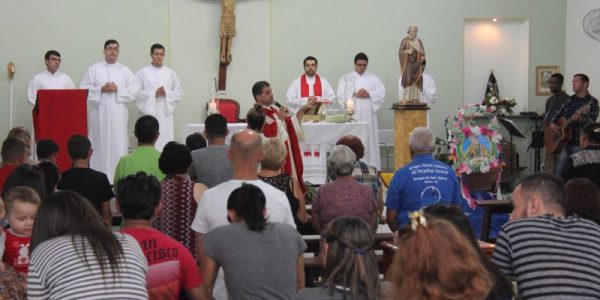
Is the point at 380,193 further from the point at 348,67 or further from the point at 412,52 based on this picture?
the point at 348,67

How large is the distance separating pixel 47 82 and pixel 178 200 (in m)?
8.61

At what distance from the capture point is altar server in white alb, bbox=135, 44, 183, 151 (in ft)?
41.6

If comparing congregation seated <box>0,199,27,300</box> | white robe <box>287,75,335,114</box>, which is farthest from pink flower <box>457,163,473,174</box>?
white robe <box>287,75,335,114</box>

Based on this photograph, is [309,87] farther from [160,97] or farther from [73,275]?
[73,275]

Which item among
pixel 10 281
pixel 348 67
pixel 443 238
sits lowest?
pixel 10 281

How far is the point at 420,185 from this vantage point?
5637 mm

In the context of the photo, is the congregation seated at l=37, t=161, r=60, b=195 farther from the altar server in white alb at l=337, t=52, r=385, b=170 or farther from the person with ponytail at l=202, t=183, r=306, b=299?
the altar server in white alb at l=337, t=52, r=385, b=170

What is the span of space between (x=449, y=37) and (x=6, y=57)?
23.6 ft

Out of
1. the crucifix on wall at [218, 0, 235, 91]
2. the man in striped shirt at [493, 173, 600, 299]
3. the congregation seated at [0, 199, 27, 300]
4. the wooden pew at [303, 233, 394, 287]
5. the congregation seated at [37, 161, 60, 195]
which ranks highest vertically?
the crucifix on wall at [218, 0, 235, 91]

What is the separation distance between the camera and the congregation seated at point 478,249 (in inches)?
125

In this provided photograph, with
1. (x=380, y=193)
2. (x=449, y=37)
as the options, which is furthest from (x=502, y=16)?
(x=380, y=193)

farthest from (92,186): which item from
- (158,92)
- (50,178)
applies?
(158,92)

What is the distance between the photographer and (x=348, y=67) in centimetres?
1456

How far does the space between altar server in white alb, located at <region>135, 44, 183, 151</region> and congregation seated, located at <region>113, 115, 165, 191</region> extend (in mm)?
7006
